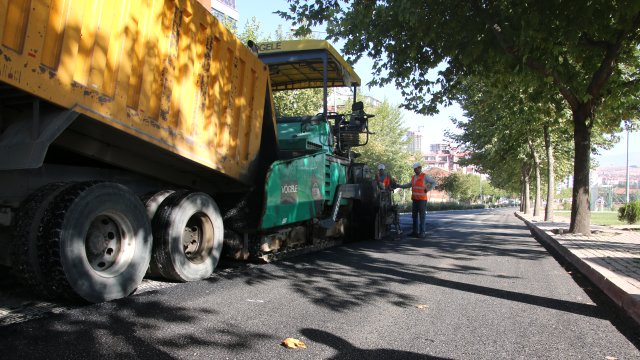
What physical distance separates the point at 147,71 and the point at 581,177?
10226 millimetres

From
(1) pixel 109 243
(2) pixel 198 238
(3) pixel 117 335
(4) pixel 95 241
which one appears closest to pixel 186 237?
(2) pixel 198 238

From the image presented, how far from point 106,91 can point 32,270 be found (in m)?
1.45

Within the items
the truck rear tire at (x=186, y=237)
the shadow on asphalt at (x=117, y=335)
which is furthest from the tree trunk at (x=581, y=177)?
the shadow on asphalt at (x=117, y=335)

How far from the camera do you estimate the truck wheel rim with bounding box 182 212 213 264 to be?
4.93 meters

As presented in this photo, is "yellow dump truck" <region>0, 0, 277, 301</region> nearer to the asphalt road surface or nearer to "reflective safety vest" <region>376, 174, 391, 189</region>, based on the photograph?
the asphalt road surface

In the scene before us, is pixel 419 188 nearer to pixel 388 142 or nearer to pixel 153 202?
pixel 153 202

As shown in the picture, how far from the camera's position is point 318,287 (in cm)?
485

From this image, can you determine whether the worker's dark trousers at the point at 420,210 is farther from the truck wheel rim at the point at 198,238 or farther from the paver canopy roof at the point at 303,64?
the truck wheel rim at the point at 198,238

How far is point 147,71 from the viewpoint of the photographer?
4039 millimetres

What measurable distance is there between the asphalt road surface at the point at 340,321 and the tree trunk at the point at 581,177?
222 inches

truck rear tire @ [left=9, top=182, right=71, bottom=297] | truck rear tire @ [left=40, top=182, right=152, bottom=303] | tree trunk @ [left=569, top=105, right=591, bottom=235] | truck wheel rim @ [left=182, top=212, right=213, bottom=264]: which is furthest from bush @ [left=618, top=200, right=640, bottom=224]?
truck rear tire @ [left=9, top=182, right=71, bottom=297]

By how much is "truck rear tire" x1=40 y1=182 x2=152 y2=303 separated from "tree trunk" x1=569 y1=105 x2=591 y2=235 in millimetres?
10063

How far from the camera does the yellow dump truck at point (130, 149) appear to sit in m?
3.25

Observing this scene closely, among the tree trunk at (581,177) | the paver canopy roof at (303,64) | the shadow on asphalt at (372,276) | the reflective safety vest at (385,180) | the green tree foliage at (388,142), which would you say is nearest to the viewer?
the shadow on asphalt at (372,276)
